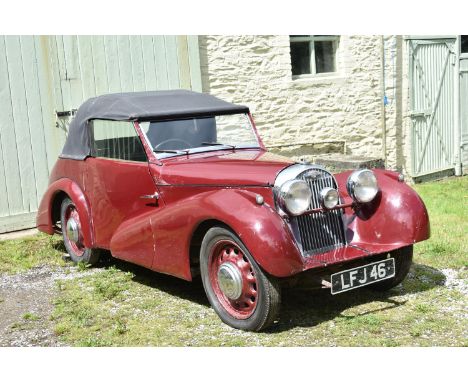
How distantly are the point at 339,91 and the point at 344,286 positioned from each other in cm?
Answer: 637

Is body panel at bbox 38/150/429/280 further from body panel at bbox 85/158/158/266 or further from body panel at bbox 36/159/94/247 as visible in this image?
body panel at bbox 36/159/94/247

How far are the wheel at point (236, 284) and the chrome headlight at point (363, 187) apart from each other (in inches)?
43.6

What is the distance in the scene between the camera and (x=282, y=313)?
4.93 meters

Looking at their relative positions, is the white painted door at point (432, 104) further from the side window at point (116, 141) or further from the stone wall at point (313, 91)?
the side window at point (116, 141)

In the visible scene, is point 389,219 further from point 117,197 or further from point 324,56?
point 324,56

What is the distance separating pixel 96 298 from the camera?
17.8 feet

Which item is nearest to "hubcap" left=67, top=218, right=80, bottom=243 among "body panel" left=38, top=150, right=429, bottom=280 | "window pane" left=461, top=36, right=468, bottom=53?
"body panel" left=38, top=150, right=429, bottom=280

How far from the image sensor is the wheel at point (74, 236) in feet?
21.1

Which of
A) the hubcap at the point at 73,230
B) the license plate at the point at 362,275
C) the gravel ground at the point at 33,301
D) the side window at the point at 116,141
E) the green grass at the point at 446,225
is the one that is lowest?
the green grass at the point at 446,225

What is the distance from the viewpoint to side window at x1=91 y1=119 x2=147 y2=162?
5775mm

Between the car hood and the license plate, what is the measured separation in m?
0.85

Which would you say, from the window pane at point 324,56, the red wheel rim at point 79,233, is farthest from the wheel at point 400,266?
Answer: the window pane at point 324,56

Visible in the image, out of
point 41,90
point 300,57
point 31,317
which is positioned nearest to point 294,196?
point 31,317

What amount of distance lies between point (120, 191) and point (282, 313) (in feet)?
6.31
